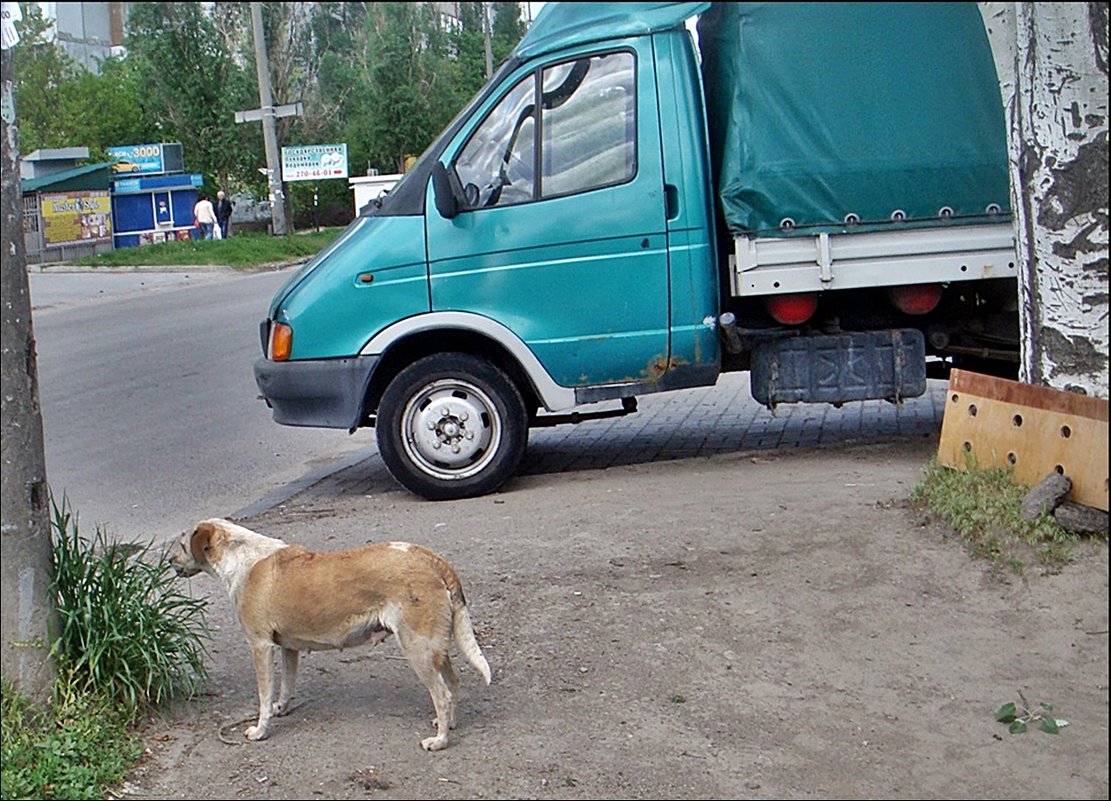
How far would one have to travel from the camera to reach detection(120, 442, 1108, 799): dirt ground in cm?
436

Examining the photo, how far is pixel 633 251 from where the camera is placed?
8195 millimetres

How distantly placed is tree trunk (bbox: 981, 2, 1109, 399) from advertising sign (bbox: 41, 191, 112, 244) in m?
32.5

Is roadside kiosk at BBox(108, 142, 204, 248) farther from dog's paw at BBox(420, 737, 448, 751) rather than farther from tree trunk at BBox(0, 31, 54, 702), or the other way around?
dog's paw at BBox(420, 737, 448, 751)

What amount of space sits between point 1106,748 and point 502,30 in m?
18.1

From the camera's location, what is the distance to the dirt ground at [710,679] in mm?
4363

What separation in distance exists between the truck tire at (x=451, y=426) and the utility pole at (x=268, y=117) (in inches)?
852

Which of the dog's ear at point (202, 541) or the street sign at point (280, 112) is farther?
the street sign at point (280, 112)

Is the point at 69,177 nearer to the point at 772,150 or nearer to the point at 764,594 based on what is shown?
the point at 772,150

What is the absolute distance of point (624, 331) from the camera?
829 centimetres

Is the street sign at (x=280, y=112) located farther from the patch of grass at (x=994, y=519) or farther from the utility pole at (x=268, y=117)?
the patch of grass at (x=994, y=519)

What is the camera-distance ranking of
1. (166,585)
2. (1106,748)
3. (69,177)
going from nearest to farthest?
(1106,748) → (166,585) → (69,177)

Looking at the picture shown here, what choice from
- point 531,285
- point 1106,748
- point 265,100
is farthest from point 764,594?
point 265,100

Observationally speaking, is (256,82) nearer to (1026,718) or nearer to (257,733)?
(257,733)

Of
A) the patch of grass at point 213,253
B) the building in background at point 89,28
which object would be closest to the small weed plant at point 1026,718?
the patch of grass at point 213,253
